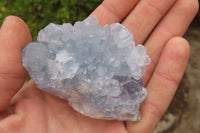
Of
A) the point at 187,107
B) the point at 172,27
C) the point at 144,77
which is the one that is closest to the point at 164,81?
the point at 144,77

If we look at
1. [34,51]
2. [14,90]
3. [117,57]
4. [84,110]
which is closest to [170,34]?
[117,57]

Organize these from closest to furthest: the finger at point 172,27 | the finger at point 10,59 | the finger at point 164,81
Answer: the finger at point 10,59 < the finger at point 164,81 < the finger at point 172,27

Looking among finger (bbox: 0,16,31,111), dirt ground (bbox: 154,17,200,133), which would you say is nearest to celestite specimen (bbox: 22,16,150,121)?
finger (bbox: 0,16,31,111)

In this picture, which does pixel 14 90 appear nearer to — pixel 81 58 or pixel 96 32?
pixel 81 58

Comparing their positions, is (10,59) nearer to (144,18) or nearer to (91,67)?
(91,67)

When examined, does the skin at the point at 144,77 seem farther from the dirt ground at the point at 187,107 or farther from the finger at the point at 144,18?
the dirt ground at the point at 187,107

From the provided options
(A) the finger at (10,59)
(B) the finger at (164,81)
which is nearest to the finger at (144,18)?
(B) the finger at (164,81)

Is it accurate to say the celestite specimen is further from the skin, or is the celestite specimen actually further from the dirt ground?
the dirt ground
